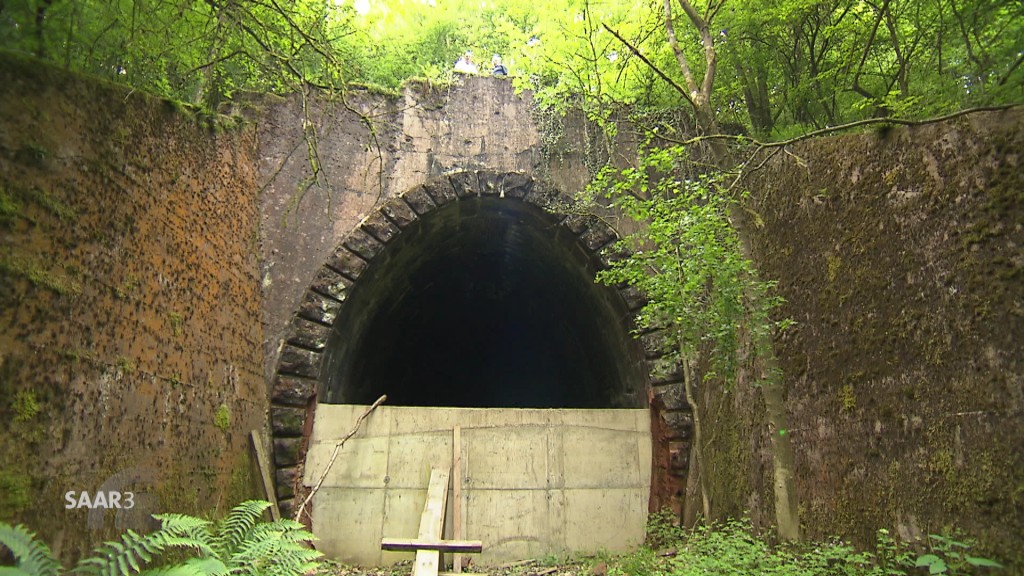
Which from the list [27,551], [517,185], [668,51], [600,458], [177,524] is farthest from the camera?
[668,51]

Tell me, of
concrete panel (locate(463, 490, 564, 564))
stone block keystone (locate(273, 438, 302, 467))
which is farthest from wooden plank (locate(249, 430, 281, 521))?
concrete panel (locate(463, 490, 564, 564))

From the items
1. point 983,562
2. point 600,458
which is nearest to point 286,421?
point 600,458

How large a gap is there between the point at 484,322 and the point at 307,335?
23.2 feet

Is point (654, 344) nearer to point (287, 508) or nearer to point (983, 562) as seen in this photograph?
point (983, 562)

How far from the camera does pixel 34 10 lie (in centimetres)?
346

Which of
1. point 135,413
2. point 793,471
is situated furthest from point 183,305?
point 793,471

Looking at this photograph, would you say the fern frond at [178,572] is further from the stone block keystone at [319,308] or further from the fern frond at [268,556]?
the stone block keystone at [319,308]

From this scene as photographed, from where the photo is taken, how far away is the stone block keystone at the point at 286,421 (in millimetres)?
6500

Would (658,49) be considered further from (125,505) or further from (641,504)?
(125,505)

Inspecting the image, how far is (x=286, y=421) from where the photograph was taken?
653 centimetres

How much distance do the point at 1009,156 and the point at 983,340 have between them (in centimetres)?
97

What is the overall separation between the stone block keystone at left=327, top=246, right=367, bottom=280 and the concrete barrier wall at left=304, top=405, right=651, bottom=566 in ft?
5.26

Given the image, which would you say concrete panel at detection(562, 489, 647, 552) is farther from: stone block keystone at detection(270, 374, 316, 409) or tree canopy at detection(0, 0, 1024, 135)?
tree canopy at detection(0, 0, 1024, 135)

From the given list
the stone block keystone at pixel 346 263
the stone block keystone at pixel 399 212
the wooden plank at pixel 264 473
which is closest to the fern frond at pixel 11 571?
the wooden plank at pixel 264 473
